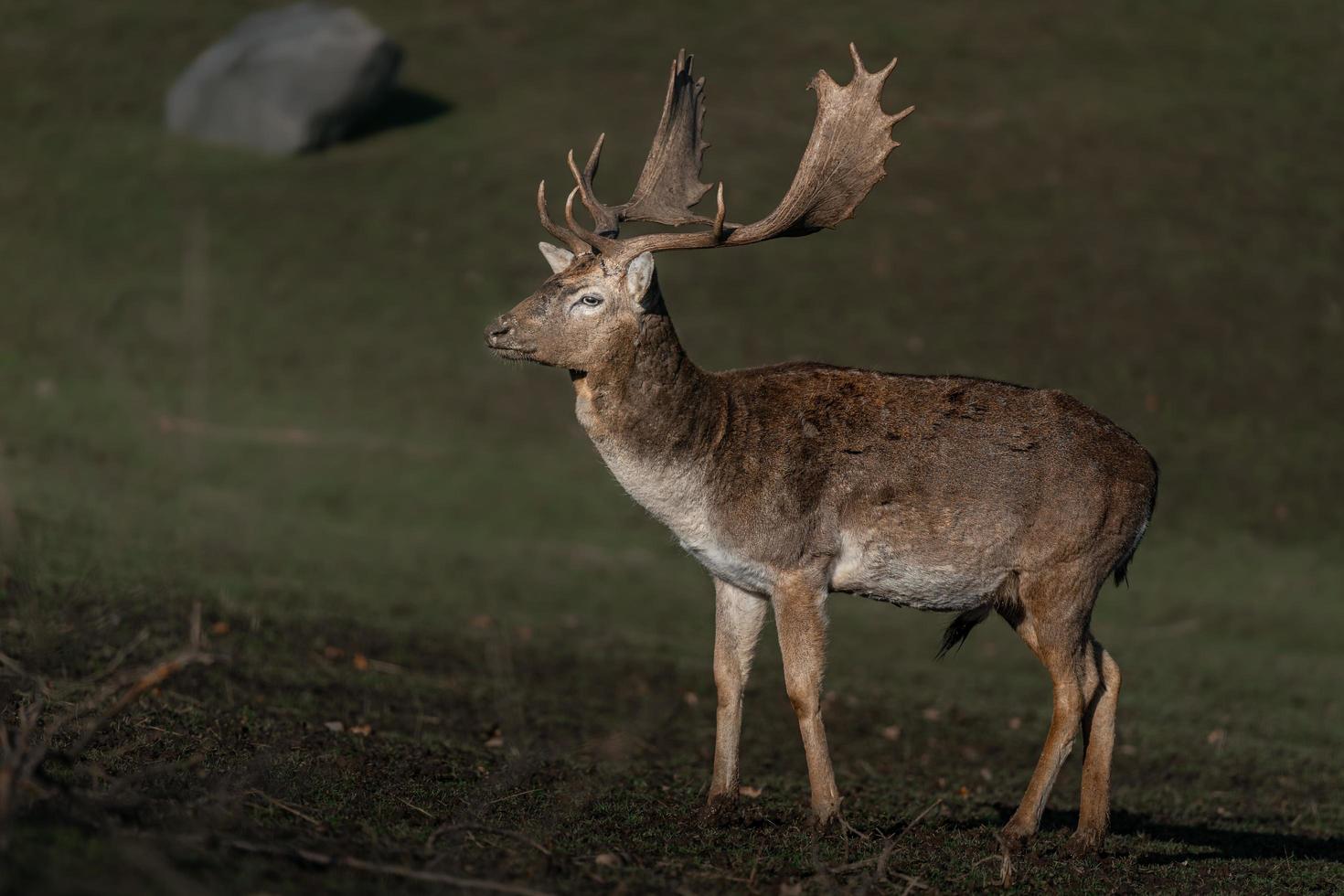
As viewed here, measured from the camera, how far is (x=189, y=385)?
20672 millimetres

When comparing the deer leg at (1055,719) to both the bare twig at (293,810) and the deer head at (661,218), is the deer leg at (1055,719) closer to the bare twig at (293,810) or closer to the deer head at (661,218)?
the deer head at (661,218)

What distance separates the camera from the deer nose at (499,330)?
27.4ft

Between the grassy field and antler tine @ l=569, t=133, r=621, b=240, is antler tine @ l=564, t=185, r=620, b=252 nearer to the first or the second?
antler tine @ l=569, t=133, r=621, b=240

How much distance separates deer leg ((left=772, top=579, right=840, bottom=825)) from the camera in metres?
8.26

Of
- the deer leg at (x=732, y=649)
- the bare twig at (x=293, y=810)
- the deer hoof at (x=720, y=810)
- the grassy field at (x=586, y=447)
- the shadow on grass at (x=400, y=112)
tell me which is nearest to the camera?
the bare twig at (x=293, y=810)

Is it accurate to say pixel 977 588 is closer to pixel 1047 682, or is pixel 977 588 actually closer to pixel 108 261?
pixel 1047 682

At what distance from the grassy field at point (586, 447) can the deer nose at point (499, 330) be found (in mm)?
2573

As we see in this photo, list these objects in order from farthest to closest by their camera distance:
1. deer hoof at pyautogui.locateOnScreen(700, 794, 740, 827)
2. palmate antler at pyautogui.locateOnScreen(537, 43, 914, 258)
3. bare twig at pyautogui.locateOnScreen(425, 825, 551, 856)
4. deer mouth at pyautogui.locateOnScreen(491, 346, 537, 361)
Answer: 1. palmate antler at pyautogui.locateOnScreen(537, 43, 914, 258)
2. deer mouth at pyautogui.locateOnScreen(491, 346, 537, 361)
3. deer hoof at pyautogui.locateOnScreen(700, 794, 740, 827)
4. bare twig at pyautogui.locateOnScreen(425, 825, 551, 856)

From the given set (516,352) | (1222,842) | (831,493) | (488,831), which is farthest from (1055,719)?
(516,352)

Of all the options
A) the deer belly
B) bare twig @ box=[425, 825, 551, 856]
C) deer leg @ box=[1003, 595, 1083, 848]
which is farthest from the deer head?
deer leg @ box=[1003, 595, 1083, 848]

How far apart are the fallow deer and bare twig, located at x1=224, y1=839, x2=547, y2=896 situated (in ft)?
9.04

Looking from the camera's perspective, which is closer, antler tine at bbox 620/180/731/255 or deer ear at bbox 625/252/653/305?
deer ear at bbox 625/252/653/305

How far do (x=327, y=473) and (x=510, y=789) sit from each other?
11251 millimetres

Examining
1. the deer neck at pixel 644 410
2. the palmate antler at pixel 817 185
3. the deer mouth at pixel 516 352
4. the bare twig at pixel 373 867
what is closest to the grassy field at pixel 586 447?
the bare twig at pixel 373 867
